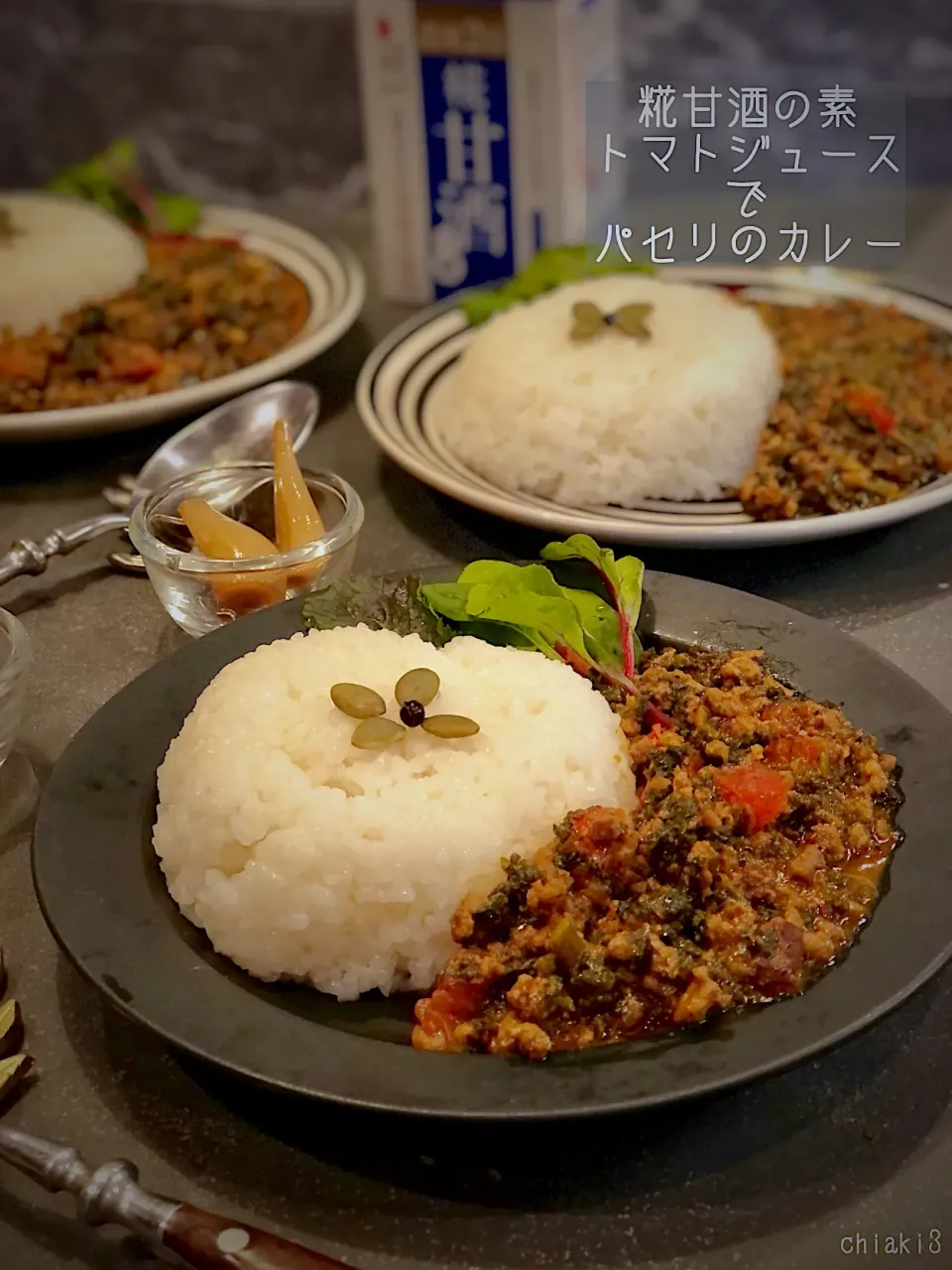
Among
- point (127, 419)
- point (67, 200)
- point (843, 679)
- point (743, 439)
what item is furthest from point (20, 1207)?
point (67, 200)

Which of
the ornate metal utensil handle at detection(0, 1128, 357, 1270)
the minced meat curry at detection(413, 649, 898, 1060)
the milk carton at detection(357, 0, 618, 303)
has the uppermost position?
the milk carton at detection(357, 0, 618, 303)

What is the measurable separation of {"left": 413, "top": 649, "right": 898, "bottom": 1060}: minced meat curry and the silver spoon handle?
1242mm

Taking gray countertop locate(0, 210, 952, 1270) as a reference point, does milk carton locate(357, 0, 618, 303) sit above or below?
above

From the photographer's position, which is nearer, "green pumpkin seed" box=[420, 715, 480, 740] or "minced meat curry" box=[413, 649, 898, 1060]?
"minced meat curry" box=[413, 649, 898, 1060]

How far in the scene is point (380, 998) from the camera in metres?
1.49

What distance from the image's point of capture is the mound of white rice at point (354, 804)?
1475 millimetres

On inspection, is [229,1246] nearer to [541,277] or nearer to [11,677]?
[11,677]

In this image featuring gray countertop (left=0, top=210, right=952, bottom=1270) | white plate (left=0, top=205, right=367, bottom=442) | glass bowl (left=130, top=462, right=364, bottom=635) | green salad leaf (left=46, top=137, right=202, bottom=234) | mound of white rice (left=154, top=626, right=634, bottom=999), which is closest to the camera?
gray countertop (left=0, top=210, right=952, bottom=1270)

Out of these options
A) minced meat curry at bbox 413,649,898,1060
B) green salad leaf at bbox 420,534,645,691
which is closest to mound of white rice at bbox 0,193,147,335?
green salad leaf at bbox 420,534,645,691

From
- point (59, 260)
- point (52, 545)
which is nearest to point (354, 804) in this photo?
point (52, 545)

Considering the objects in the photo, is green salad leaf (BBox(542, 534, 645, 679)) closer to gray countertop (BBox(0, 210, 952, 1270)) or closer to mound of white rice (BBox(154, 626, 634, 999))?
mound of white rice (BBox(154, 626, 634, 999))

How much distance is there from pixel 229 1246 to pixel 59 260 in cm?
266

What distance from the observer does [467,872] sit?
4.93 ft

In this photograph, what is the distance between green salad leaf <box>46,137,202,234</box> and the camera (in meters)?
3.74
